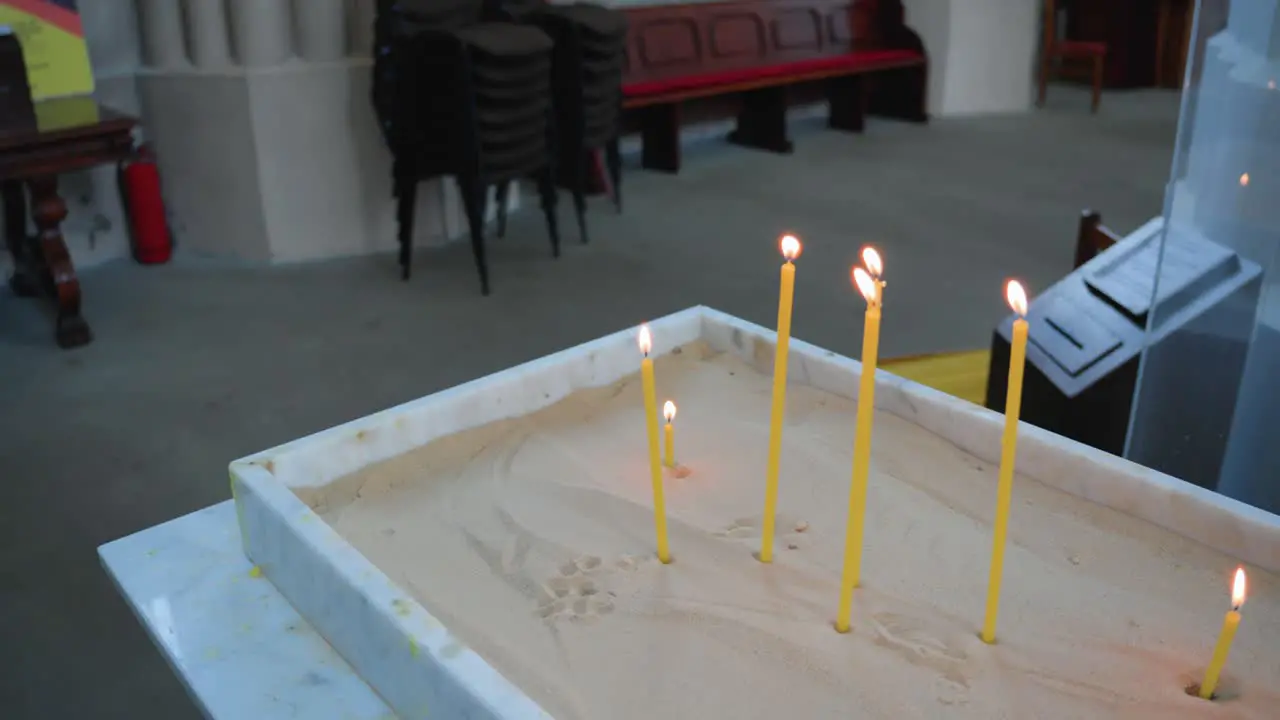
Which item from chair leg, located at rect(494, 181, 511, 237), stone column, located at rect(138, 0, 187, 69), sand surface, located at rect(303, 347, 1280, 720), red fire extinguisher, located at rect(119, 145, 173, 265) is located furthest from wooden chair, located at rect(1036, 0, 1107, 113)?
sand surface, located at rect(303, 347, 1280, 720)

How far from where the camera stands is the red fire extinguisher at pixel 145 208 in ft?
13.6

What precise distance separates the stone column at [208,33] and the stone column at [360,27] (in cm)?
46

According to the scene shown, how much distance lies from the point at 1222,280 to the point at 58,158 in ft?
10.1

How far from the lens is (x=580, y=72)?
13.6ft

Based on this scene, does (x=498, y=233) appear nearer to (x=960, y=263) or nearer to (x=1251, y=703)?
(x=960, y=263)

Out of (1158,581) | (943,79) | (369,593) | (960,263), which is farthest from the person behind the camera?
(943,79)

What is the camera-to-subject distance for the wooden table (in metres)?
3.08

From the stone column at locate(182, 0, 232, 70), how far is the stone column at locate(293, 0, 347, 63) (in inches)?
10.6

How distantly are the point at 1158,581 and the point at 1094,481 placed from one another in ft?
0.46

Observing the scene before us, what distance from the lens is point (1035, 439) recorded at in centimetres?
119

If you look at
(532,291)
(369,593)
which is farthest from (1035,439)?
(532,291)

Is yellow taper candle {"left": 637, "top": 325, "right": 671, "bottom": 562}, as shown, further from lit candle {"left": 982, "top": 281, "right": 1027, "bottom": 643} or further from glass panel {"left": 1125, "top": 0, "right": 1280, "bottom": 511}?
glass panel {"left": 1125, "top": 0, "right": 1280, "bottom": 511}

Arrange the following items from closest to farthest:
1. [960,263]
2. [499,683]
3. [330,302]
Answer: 1. [499,683]
2. [330,302]
3. [960,263]

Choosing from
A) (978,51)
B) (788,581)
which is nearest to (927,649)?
(788,581)
